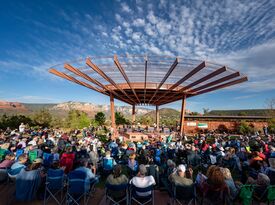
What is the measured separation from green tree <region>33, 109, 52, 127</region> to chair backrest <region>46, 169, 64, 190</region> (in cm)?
2643

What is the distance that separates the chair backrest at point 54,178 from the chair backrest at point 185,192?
9.63 feet

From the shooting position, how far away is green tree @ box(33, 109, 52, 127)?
89.6ft

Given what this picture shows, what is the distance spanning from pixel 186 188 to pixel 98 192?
2897 mm

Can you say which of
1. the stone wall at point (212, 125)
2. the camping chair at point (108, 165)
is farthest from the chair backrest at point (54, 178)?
the stone wall at point (212, 125)

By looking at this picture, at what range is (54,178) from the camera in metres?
4.44

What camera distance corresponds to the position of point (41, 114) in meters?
27.7

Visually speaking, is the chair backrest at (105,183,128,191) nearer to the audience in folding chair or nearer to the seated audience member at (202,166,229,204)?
the audience in folding chair

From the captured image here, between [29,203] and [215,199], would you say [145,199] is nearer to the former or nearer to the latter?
[215,199]

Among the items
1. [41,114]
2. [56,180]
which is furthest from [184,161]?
[41,114]

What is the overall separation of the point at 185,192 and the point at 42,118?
28.6 metres

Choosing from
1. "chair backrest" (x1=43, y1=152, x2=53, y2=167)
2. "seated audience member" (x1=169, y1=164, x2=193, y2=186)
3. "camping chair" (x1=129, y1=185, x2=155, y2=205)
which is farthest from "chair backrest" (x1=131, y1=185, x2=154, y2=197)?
"chair backrest" (x1=43, y1=152, x2=53, y2=167)

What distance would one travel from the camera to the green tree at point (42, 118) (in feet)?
89.6

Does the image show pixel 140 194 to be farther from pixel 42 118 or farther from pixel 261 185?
pixel 42 118

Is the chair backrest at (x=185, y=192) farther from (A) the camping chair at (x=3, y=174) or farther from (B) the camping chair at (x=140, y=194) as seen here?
(A) the camping chair at (x=3, y=174)
